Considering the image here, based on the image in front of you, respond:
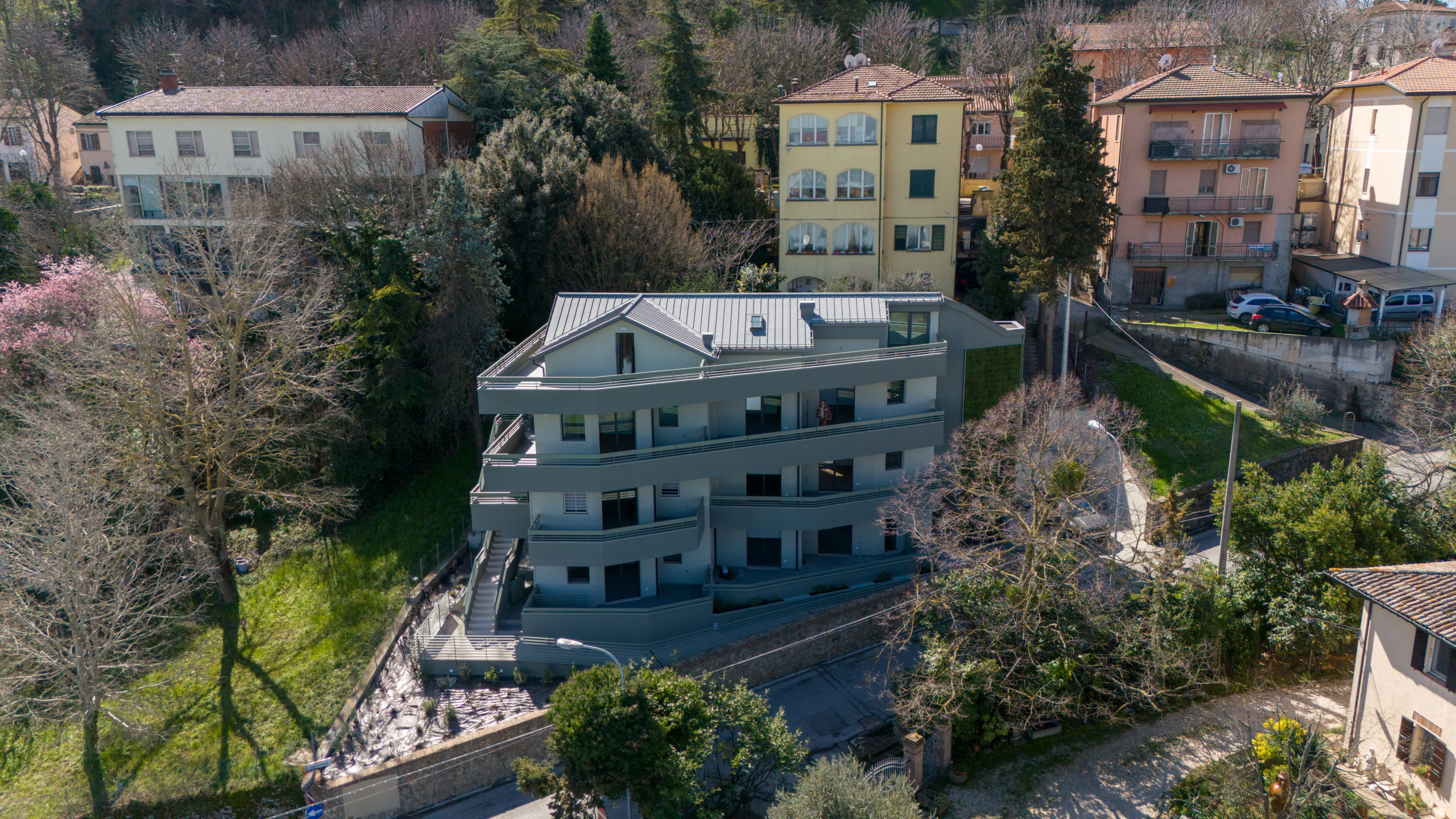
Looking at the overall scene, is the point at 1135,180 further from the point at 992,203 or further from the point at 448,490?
the point at 448,490

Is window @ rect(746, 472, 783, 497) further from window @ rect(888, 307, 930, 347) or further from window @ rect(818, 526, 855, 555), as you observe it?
window @ rect(888, 307, 930, 347)

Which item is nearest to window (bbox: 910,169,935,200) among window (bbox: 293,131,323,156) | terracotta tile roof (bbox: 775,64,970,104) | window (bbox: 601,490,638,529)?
terracotta tile roof (bbox: 775,64,970,104)

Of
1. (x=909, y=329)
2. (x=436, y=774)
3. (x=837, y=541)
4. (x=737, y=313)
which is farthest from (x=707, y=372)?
(x=436, y=774)

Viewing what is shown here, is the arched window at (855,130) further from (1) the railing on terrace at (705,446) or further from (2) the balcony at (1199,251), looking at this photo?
(1) the railing on terrace at (705,446)

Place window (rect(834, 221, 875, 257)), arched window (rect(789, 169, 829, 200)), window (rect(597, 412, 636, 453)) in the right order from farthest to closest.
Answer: window (rect(834, 221, 875, 257)) < arched window (rect(789, 169, 829, 200)) < window (rect(597, 412, 636, 453))

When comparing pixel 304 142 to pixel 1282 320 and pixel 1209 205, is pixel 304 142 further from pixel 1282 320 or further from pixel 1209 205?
pixel 1282 320

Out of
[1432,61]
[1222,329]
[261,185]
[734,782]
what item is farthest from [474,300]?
[1432,61]

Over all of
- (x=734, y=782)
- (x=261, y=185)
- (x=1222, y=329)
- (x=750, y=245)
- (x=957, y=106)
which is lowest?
(x=734, y=782)
